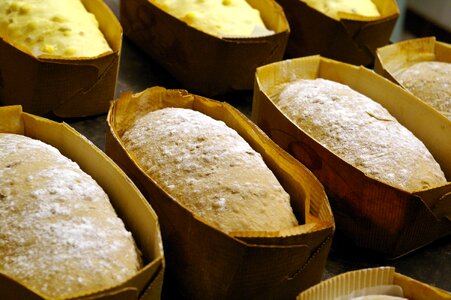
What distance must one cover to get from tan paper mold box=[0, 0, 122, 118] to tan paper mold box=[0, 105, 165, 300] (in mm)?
282

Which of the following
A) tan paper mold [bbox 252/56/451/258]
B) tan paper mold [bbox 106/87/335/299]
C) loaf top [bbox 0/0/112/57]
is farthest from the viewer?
loaf top [bbox 0/0/112/57]

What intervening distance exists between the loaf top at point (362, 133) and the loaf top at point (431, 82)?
0.72 feet

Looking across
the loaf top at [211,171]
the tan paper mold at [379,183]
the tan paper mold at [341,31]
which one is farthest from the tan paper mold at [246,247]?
the tan paper mold at [341,31]

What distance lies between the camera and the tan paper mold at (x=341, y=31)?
84.6 inches

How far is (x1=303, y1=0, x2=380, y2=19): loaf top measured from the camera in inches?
88.0

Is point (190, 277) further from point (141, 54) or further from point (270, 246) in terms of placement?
point (141, 54)

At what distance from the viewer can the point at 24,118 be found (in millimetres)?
1453

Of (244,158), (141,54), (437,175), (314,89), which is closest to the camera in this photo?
(244,158)

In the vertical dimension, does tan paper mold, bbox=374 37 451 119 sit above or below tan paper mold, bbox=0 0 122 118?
above

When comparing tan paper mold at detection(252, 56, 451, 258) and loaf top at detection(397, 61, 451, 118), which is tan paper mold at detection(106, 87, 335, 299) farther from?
loaf top at detection(397, 61, 451, 118)

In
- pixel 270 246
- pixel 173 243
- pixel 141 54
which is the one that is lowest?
pixel 141 54

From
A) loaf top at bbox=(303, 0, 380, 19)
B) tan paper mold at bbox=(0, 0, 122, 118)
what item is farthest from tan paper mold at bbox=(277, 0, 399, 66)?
tan paper mold at bbox=(0, 0, 122, 118)

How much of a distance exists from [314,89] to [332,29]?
1.67 ft

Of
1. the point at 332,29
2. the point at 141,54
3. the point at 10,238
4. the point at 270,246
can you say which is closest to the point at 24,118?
the point at 10,238
